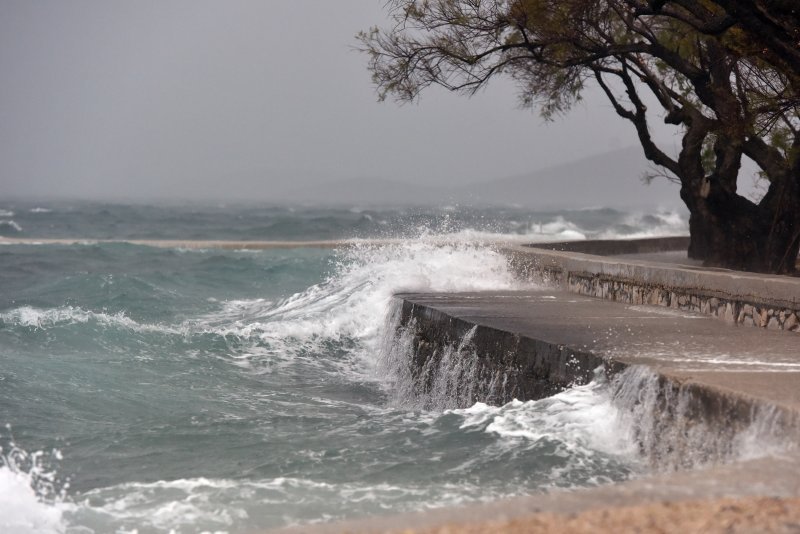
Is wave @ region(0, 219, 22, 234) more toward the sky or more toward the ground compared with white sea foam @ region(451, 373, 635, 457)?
more toward the ground

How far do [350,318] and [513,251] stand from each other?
2.47 metres

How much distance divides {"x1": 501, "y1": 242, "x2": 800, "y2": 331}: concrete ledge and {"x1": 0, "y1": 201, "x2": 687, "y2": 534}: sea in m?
0.83

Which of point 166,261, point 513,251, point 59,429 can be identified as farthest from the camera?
point 166,261

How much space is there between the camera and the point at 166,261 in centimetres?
3123

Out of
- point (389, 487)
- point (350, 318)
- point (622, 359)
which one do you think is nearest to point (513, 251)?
point (350, 318)

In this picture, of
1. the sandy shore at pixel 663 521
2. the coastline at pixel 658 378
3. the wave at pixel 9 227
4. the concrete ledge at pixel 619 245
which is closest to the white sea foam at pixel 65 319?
the coastline at pixel 658 378

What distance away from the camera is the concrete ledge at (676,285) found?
27.0 ft

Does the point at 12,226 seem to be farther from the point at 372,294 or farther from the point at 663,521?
the point at 663,521

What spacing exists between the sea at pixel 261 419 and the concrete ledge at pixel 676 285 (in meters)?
0.83

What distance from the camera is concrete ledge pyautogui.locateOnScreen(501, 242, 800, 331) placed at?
27.0 ft

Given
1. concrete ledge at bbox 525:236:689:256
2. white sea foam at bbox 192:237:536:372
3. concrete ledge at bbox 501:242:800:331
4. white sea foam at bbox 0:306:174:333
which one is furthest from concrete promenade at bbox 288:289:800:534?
white sea foam at bbox 0:306:174:333

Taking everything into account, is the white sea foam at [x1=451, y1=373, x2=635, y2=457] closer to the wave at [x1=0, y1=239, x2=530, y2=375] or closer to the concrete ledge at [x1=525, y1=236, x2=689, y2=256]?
the wave at [x1=0, y1=239, x2=530, y2=375]

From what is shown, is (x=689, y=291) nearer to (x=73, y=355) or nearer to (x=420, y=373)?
(x=420, y=373)

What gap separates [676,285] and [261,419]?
4376 mm
